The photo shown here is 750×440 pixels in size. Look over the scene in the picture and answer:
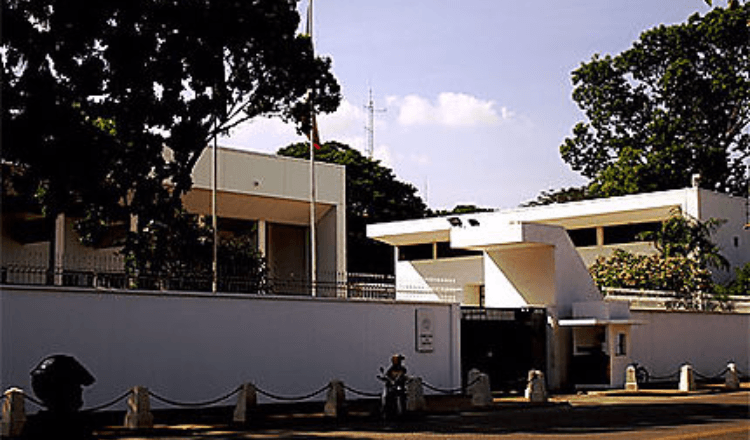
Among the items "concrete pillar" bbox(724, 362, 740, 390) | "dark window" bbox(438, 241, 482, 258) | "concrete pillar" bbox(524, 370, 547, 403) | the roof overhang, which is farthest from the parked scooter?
"dark window" bbox(438, 241, 482, 258)

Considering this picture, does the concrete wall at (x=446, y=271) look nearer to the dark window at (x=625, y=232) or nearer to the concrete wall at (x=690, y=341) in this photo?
Result: the dark window at (x=625, y=232)

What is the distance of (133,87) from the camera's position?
23188mm

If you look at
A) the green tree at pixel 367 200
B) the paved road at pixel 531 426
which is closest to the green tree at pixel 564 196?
the green tree at pixel 367 200

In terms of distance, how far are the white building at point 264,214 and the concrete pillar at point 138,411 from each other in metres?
13.8

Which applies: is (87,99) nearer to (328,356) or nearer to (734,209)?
(328,356)

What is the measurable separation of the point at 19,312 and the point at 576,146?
1812 inches

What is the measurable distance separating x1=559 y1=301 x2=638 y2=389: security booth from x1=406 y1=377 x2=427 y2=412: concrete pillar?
9.36 meters

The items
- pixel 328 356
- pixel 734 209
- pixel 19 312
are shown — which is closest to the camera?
pixel 19 312

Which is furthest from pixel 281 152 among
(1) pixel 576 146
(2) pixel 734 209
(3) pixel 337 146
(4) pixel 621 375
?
(4) pixel 621 375

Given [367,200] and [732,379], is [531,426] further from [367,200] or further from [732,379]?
[367,200]

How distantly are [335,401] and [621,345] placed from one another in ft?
44.0

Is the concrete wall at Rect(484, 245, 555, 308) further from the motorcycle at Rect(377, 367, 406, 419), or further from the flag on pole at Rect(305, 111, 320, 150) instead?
the motorcycle at Rect(377, 367, 406, 419)

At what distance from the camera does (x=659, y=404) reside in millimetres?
26453

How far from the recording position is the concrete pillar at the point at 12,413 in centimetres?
1767
